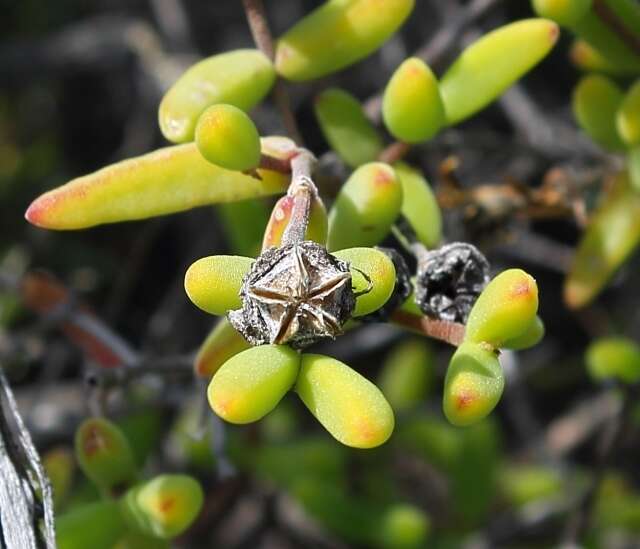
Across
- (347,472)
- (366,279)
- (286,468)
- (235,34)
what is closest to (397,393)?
(347,472)

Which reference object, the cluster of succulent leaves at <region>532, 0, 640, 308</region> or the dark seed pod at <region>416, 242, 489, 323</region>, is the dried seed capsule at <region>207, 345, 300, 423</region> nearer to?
the dark seed pod at <region>416, 242, 489, 323</region>

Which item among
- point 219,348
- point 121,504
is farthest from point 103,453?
point 219,348

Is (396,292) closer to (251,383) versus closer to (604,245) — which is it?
(251,383)

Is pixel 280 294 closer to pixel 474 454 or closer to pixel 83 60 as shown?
pixel 474 454

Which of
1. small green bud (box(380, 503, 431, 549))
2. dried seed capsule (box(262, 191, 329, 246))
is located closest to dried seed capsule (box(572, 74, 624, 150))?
dried seed capsule (box(262, 191, 329, 246))

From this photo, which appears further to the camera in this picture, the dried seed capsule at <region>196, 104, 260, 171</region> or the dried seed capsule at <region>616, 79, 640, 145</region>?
the dried seed capsule at <region>616, 79, 640, 145</region>

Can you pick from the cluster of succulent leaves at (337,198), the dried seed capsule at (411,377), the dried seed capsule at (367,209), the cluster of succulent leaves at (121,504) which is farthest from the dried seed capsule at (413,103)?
the dried seed capsule at (411,377)

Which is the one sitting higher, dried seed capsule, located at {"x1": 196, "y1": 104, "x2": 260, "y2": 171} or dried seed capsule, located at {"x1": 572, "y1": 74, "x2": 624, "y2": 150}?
dried seed capsule, located at {"x1": 196, "y1": 104, "x2": 260, "y2": 171}

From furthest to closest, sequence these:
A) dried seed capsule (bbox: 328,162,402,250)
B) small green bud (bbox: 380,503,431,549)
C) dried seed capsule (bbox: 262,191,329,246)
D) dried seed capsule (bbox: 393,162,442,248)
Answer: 1. small green bud (bbox: 380,503,431,549)
2. dried seed capsule (bbox: 393,162,442,248)
3. dried seed capsule (bbox: 328,162,402,250)
4. dried seed capsule (bbox: 262,191,329,246)
